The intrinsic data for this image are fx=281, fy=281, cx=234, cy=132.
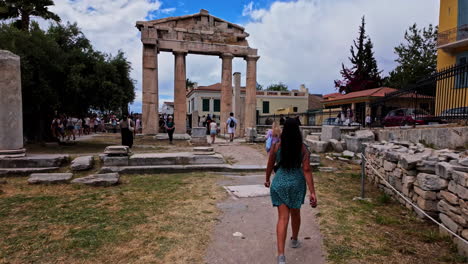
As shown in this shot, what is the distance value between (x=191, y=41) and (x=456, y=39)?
16.7m

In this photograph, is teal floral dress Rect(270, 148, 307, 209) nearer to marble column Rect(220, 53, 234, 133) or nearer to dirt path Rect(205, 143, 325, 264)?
dirt path Rect(205, 143, 325, 264)

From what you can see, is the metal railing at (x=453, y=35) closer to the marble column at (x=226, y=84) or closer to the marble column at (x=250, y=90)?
the marble column at (x=250, y=90)

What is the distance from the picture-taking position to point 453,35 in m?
17.6

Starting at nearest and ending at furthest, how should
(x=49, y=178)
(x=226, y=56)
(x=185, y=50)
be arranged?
(x=49, y=178), (x=185, y=50), (x=226, y=56)

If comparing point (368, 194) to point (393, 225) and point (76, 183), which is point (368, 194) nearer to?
point (393, 225)

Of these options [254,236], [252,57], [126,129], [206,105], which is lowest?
[254,236]

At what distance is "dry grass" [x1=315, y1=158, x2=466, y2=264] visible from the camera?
10.9 feet

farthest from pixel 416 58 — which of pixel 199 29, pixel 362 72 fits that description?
pixel 199 29

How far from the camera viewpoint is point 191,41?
18.6m

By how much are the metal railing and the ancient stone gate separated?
39.8 feet

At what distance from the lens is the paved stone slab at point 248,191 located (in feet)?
19.4

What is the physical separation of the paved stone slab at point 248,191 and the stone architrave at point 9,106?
670cm

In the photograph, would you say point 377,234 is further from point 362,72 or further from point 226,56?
point 362,72

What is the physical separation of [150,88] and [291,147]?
15659mm
